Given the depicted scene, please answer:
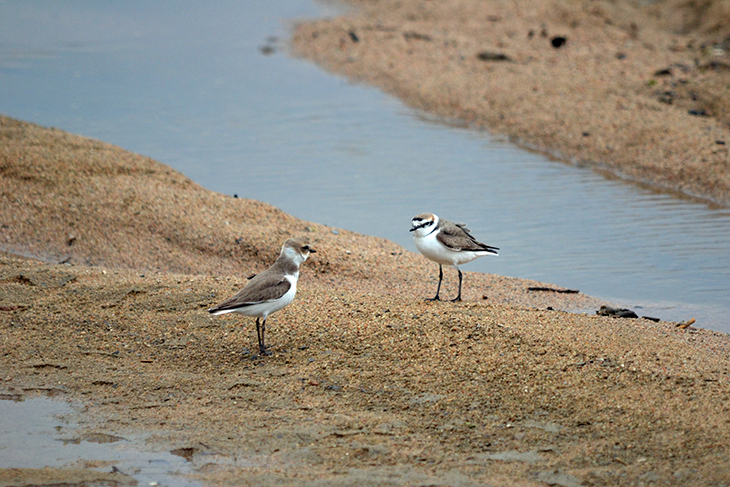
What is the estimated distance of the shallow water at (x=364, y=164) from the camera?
862cm

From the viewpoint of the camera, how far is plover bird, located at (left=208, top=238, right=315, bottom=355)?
18.2 feet

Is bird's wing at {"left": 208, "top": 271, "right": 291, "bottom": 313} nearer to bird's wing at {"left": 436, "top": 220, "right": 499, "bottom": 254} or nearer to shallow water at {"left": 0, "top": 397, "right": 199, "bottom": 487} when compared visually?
shallow water at {"left": 0, "top": 397, "right": 199, "bottom": 487}

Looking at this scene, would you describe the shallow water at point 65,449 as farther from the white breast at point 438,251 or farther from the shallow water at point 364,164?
the shallow water at point 364,164

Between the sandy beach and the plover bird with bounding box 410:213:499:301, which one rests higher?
the plover bird with bounding box 410:213:499:301

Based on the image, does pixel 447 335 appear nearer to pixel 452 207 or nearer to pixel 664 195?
pixel 452 207

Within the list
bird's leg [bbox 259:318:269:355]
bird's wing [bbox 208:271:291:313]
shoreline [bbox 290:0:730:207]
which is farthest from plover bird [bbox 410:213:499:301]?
shoreline [bbox 290:0:730:207]

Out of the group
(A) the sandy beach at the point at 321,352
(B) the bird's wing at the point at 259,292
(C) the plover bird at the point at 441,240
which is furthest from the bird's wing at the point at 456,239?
(B) the bird's wing at the point at 259,292

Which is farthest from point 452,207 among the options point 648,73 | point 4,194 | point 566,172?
point 648,73

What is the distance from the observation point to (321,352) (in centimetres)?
587

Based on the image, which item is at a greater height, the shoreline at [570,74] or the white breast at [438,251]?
the shoreline at [570,74]

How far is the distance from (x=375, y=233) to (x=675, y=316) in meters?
3.71

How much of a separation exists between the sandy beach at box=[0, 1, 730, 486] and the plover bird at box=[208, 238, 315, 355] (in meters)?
0.42

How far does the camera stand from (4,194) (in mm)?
9055

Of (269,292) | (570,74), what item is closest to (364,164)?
(570,74)
